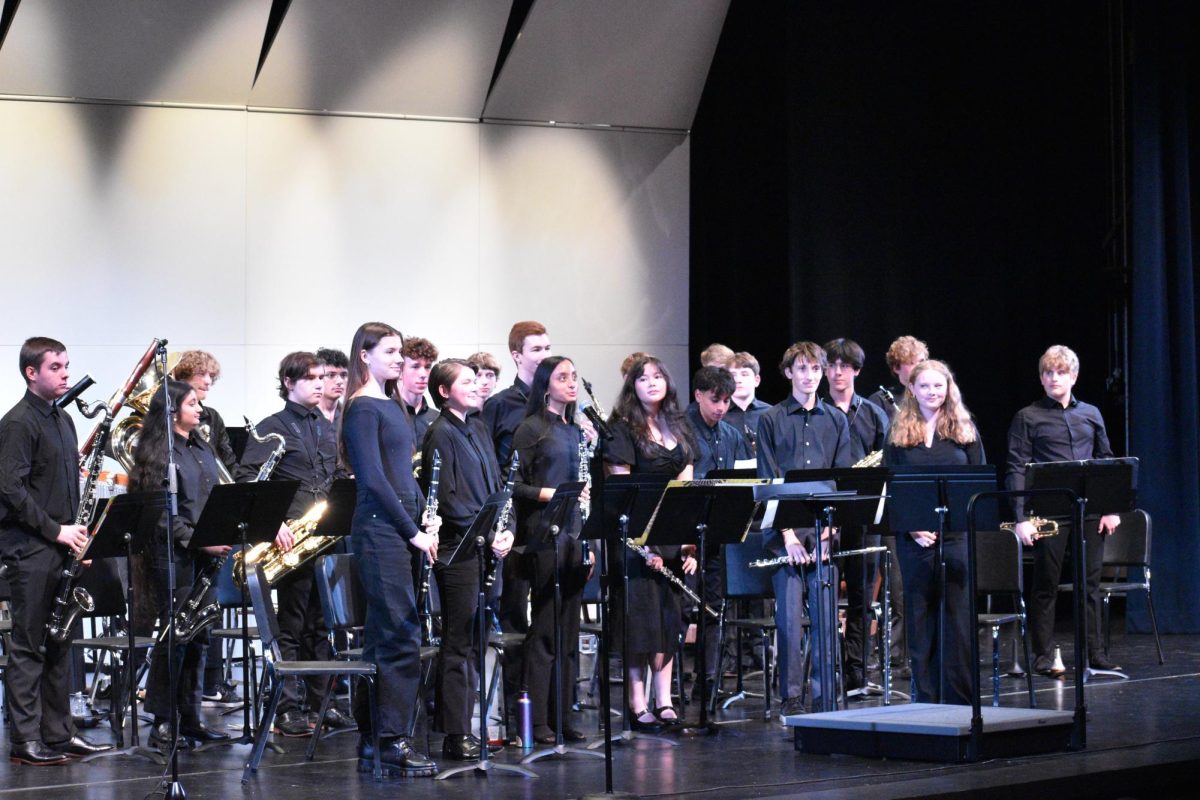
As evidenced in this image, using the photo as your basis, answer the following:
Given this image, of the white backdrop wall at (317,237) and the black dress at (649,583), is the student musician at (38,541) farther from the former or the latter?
the white backdrop wall at (317,237)

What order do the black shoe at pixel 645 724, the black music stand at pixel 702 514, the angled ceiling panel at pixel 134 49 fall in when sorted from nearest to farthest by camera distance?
the black music stand at pixel 702 514, the black shoe at pixel 645 724, the angled ceiling panel at pixel 134 49

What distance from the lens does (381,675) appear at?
550cm

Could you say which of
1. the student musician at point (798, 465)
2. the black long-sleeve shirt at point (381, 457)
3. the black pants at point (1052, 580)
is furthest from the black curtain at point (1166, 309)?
the black long-sleeve shirt at point (381, 457)

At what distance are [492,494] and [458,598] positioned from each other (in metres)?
0.42

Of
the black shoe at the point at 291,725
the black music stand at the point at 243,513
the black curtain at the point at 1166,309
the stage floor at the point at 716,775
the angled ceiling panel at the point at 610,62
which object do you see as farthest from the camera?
the angled ceiling panel at the point at 610,62

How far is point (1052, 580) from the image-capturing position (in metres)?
7.96

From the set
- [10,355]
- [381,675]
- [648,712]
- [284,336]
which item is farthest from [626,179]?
[381,675]

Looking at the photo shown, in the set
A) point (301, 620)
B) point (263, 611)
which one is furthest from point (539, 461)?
point (301, 620)

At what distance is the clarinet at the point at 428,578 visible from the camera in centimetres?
569

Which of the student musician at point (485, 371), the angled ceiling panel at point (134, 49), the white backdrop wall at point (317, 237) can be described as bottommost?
the student musician at point (485, 371)

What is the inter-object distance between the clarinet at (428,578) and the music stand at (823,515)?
4.08ft

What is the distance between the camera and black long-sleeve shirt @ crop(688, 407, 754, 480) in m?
7.14

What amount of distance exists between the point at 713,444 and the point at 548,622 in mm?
1510

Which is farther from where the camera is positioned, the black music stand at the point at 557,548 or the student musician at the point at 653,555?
the student musician at the point at 653,555
